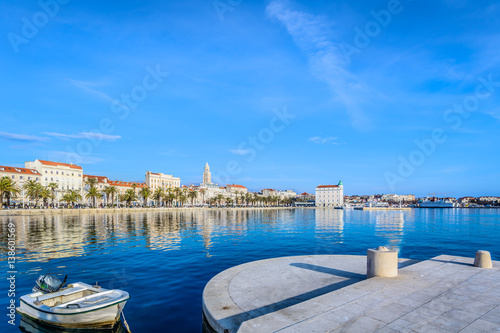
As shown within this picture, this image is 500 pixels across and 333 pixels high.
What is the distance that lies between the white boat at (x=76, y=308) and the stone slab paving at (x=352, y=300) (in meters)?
3.16

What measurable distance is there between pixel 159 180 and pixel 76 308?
566 ft

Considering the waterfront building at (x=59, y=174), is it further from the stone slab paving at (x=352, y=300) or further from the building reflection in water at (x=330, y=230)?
the stone slab paving at (x=352, y=300)

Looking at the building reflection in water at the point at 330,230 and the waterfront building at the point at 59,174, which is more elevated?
the waterfront building at the point at 59,174

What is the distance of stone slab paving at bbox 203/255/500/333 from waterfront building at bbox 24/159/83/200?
5017 inches

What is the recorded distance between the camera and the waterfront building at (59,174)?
388ft

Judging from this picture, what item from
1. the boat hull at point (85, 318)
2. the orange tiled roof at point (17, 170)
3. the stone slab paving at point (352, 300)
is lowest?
the boat hull at point (85, 318)

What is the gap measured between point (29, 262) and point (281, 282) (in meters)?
19.1

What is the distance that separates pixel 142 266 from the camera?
1878 cm

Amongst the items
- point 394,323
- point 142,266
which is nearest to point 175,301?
point 142,266

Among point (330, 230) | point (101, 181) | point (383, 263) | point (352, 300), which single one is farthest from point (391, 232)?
point (101, 181)

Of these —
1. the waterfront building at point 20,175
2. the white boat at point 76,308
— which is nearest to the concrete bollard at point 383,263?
the white boat at point 76,308

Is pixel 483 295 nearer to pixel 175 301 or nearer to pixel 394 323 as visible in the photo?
pixel 394 323

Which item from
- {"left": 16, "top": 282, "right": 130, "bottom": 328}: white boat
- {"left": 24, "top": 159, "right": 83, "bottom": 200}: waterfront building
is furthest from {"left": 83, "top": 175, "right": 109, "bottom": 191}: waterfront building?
{"left": 16, "top": 282, "right": 130, "bottom": 328}: white boat

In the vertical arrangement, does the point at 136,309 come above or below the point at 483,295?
below
